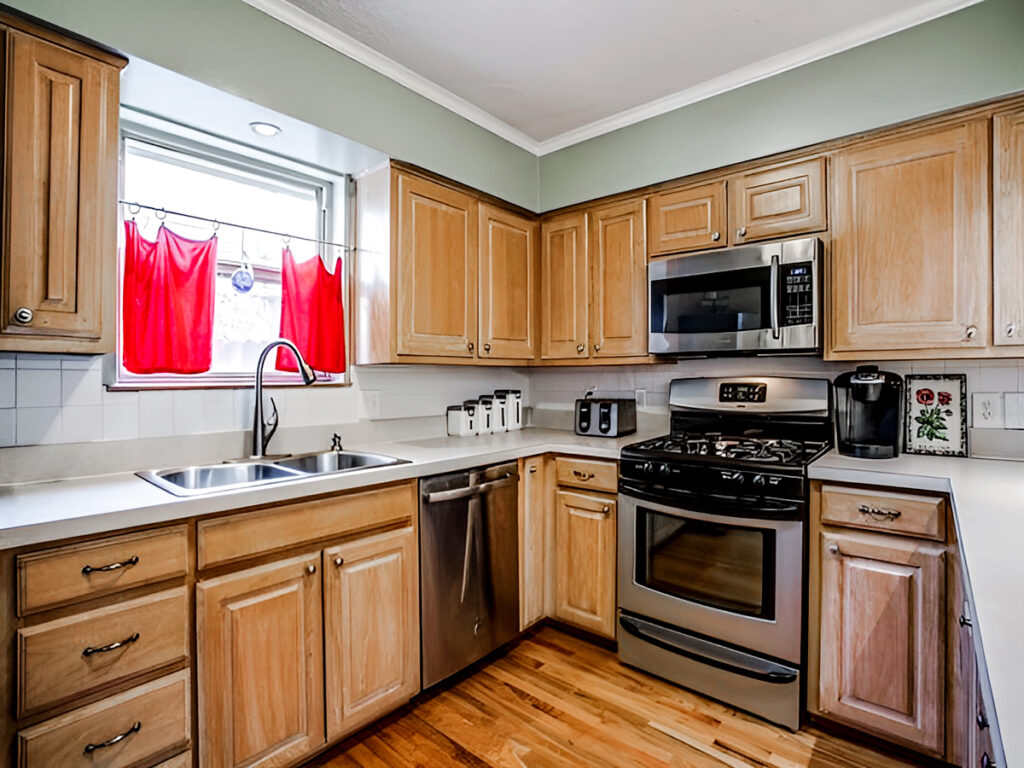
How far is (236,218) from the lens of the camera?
89.4 inches

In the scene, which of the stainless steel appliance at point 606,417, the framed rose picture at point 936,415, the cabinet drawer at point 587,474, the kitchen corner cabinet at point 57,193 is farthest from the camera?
the stainless steel appliance at point 606,417

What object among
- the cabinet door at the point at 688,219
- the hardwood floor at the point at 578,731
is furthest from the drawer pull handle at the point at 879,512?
the cabinet door at the point at 688,219

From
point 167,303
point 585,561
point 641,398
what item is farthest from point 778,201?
point 167,303

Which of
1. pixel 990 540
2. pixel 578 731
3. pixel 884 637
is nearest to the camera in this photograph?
pixel 990 540

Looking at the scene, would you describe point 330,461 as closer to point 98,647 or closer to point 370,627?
point 370,627

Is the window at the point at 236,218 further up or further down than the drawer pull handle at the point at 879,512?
further up

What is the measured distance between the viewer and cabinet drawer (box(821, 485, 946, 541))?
5.64 ft

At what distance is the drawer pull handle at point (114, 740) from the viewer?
1292 mm

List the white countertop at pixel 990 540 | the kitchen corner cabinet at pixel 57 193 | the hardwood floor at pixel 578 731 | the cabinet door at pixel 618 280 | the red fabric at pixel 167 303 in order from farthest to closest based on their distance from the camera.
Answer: the cabinet door at pixel 618 280
the red fabric at pixel 167 303
the hardwood floor at pixel 578 731
the kitchen corner cabinet at pixel 57 193
the white countertop at pixel 990 540

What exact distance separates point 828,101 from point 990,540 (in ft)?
5.88

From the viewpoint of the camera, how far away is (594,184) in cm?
287

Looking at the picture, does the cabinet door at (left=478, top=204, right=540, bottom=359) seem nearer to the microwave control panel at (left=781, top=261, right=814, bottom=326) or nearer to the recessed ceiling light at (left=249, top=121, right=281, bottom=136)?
the recessed ceiling light at (left=249, top=121, right=281, bottom=136)

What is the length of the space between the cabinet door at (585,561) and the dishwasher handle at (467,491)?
367mm

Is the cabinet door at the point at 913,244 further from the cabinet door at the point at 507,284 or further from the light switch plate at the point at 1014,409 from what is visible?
the cabinet door at the point at 507,284
